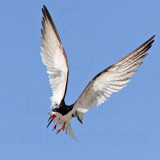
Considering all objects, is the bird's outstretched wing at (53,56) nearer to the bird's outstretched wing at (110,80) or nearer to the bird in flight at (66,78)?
the bird in flight at (66,78)

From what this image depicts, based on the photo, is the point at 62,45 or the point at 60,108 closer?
the point at 60,108

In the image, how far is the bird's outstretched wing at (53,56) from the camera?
52.2ft

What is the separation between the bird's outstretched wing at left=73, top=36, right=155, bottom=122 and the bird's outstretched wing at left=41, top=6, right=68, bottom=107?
112 centimetres

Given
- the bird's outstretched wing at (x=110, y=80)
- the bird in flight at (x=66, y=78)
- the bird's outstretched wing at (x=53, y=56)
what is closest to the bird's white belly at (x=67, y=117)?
the bird in flight at (x=66, y=78)

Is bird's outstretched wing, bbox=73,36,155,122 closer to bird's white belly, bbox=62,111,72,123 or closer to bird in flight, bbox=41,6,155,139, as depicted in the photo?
bird in flight, bbox=41,6,155,139

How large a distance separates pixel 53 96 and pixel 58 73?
726mm

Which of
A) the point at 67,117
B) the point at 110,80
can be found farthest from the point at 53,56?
the point at 110,80

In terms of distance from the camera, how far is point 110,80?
1481cm

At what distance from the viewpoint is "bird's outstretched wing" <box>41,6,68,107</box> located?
1592 cm

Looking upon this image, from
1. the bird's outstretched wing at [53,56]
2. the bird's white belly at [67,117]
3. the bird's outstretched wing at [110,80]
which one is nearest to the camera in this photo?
the bird's outstretched wing at [110,80]

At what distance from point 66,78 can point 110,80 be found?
1599 millimetres

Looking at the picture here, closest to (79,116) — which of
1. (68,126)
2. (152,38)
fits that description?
(68,126)

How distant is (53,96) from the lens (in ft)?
51.8

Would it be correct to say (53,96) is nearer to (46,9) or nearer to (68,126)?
(68,126)
